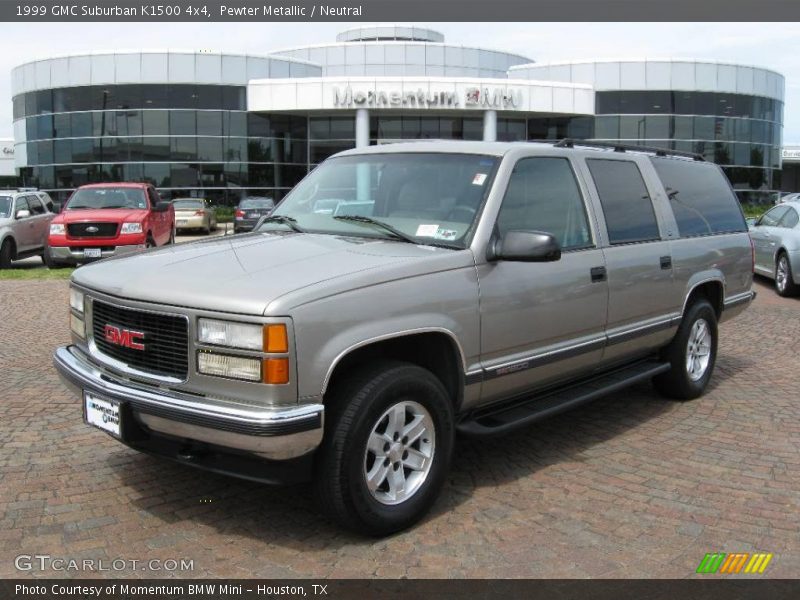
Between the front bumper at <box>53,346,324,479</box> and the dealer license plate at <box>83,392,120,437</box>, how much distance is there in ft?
0.13

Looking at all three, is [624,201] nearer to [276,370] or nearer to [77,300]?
[276,370]

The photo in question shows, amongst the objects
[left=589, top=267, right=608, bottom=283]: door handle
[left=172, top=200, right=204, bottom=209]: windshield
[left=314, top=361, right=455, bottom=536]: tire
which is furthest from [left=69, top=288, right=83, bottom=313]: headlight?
[left=172, top=200, right=204, bottom=209]: windshield

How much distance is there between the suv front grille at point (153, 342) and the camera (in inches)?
139

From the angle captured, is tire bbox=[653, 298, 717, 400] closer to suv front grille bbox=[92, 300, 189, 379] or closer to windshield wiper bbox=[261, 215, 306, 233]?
windshield wiper bbox=[261, 215, 306, 233]

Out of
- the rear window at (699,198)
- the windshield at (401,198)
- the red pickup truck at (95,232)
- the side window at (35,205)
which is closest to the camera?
the windshield at (401,198)

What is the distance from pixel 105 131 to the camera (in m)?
38.1

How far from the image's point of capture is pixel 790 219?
13.1 metres

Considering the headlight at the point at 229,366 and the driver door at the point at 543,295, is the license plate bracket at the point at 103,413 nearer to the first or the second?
the headlight at the point at 229,366

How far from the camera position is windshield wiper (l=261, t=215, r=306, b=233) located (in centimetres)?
481

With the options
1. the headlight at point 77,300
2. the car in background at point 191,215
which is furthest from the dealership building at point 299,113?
the headlight at point 77,300

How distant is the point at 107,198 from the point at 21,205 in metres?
2.71
